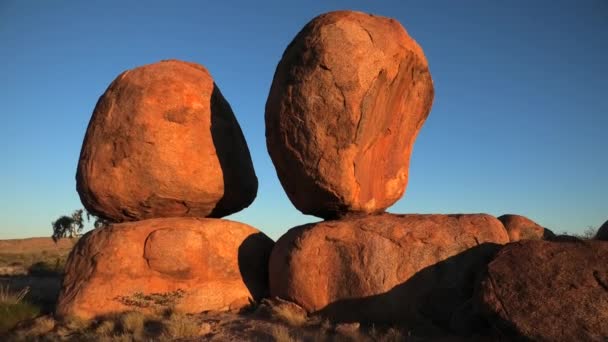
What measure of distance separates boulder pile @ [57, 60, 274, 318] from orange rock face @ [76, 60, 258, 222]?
17mm

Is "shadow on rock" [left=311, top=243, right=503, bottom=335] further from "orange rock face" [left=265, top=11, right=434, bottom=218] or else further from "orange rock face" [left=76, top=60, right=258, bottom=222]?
"orange rock face" [left=76, top=60, right=258, bottom=222]

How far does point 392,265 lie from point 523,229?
334 cm

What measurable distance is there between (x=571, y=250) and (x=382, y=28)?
156 inches

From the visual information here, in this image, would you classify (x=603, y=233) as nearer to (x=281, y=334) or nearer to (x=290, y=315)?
(x=290, y=315)

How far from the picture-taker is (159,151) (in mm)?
8523

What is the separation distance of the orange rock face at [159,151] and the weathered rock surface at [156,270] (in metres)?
0.49

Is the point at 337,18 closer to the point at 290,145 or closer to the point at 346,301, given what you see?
the point at 290,145

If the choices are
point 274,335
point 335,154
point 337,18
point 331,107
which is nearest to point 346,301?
point 274,335

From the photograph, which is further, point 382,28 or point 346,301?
point 382,28

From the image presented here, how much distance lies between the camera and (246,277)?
8.73 metres

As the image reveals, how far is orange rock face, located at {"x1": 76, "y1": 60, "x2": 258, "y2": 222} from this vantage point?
28.1ft

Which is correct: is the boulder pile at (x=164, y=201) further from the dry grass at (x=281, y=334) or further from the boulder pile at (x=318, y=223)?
the dry grass at (x=281, y=334)

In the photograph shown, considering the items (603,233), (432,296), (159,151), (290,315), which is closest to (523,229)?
(603,233)

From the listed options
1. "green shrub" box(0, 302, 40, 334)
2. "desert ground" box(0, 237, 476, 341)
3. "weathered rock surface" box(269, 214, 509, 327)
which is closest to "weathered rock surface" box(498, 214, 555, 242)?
"weathered rock surface" box(269, 214, 509, 327)
